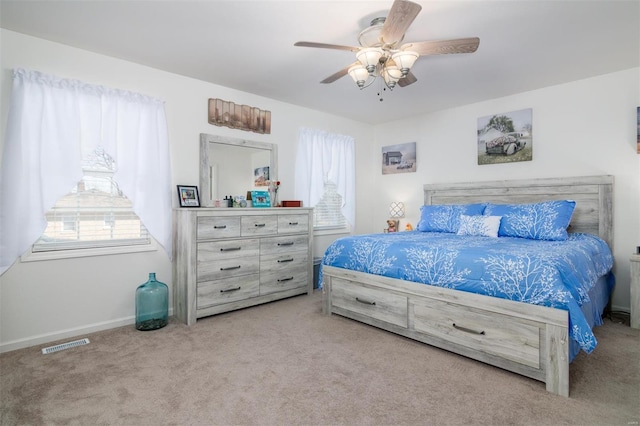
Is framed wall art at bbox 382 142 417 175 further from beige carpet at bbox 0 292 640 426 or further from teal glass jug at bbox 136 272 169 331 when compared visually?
teal glass jug at bbox 136 272 169 331

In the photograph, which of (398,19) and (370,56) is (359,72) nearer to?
(370,56)

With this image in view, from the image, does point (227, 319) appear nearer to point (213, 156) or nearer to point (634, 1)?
point (213, 156)

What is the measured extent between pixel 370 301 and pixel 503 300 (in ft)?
3.64

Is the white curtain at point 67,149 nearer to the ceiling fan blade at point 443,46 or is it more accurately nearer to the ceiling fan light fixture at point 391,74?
the ceiling fan light fixture at point 391,74

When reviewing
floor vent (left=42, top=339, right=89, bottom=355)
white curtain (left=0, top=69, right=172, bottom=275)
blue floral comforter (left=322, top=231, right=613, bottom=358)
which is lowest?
floor vent (left=42, top=339, right=89, bottom=355)

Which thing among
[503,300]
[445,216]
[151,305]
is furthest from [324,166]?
[503,300]

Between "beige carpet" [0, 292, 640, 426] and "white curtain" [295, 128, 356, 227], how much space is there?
2.26m

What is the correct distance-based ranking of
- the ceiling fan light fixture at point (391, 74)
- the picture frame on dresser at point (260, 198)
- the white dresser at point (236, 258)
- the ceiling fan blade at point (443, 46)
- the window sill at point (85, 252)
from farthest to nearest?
the picture frame on dresser at point (260, 198)
the white dresser at point (236, 258)
the window sill at point (85, 252)
the ceiling fan light fixture at point (391, 74)
the ceiling fan blade at point (443, 46)

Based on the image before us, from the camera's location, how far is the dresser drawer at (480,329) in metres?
2.06

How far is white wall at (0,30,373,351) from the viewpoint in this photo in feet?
8.58

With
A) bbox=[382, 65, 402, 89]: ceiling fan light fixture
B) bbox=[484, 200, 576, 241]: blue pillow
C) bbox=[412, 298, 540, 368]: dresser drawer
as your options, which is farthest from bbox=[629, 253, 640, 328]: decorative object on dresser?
bbox=[382, 65, 402, 89]: ceiling fan light fixture

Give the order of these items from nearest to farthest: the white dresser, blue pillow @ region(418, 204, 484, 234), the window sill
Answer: the window sill → the white dresser → blue pillow @ region(418, 204, 484, 234)

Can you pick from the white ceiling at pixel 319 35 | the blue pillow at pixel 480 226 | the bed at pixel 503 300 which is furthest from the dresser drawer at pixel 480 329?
the white ceiling at pixel 319 35

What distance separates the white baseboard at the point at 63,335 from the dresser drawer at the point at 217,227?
41.8 inches
